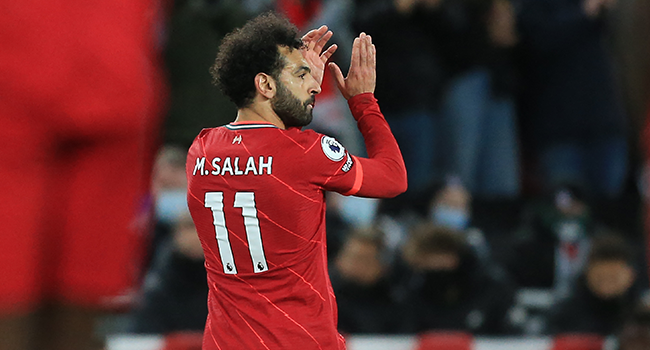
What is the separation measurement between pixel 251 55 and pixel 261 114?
203mm

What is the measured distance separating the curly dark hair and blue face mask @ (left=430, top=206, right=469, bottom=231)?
2.94 m

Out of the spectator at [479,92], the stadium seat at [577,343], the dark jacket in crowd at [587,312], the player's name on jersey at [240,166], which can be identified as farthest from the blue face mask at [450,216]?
the player's name on jersey at [240,166]

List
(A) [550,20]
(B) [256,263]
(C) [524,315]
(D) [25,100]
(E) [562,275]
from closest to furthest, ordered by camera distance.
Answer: (D) [25,100]
(B) [256,263]
(C) [524,315]
(E) [562,275]
(A) [550,20]

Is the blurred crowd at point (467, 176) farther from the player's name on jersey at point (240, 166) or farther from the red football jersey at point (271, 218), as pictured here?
the player's name on jersey at point (240, 166)

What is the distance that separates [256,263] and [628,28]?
5.47ft

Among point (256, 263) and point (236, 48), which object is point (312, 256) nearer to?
point (256, 263)

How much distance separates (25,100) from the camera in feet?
4.33

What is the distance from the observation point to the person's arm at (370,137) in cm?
259

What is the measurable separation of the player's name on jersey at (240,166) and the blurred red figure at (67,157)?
3.44 feet

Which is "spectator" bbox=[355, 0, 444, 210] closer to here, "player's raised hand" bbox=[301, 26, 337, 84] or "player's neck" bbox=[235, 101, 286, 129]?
"player's raised hand" bbox=[301, 26, 337, 84]

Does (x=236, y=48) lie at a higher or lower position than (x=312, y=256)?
higher

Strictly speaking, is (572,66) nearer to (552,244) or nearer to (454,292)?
(552,244)

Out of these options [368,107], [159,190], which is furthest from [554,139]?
[368,107]

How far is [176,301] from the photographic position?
4887 millimetres
